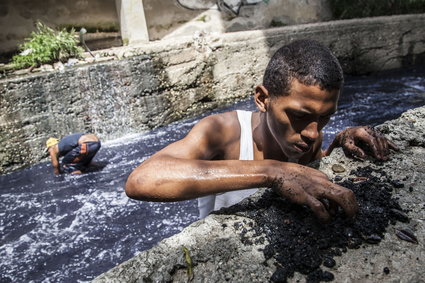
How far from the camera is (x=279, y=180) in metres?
1.26

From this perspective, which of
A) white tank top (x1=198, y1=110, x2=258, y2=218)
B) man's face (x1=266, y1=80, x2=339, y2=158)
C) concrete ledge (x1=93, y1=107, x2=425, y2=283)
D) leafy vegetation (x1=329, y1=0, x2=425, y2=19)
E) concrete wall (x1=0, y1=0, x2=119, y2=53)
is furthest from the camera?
leafy vegetation (x1=329, y1=0, x2=425, y2=19)

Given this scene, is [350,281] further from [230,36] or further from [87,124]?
[230,36]

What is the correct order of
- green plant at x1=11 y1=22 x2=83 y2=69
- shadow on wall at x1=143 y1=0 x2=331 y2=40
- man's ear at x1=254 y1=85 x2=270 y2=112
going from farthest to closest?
shadow on wall at x1=143 y1=0 x2=331 y2=40
green plant at x1=11 y1=22 x2=83 y2=69
man's ear at x1=254 y1=85 x2=270 y2=112

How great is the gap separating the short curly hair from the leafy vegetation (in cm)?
909

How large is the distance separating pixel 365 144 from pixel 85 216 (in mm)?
3315

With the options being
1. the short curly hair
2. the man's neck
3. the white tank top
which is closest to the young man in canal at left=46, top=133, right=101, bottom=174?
the white tank top

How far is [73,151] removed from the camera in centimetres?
489

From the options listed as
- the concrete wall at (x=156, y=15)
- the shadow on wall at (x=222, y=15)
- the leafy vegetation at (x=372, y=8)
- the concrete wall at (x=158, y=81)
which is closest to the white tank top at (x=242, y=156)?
the concrete wall at (x=158, y=81)

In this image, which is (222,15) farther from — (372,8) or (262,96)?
(262,96)

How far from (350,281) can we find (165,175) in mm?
774

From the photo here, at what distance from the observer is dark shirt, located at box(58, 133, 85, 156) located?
491 centimetres

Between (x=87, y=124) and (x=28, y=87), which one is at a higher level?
(x=28, y=87)

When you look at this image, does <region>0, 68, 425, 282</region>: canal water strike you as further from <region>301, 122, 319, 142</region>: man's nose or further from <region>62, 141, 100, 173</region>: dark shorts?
<region>301, 122, 319, 142</region>: man's nose

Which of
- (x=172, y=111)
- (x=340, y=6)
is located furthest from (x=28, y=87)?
(x=340, y=6)
